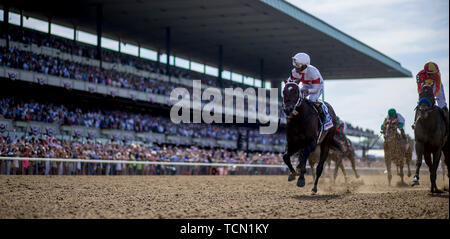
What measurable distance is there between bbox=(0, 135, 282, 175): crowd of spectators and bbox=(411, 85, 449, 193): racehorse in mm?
14797

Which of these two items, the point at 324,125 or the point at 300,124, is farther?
the point at 324,125

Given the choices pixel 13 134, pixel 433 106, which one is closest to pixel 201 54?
pixel 13 134

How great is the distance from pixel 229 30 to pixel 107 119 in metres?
13.3

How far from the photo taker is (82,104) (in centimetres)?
2836

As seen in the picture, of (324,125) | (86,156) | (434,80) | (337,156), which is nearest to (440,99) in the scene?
(434,80)

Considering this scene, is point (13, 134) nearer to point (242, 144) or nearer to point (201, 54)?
point (242, 144)

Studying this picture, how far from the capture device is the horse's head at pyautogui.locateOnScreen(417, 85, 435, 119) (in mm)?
9478

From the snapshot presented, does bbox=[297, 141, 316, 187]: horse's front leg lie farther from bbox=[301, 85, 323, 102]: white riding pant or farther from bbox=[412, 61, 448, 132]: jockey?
bbox=[412, 61, 448, 132]: jockey

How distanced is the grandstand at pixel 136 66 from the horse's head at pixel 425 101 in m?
15.8

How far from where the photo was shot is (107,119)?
1104 inches
